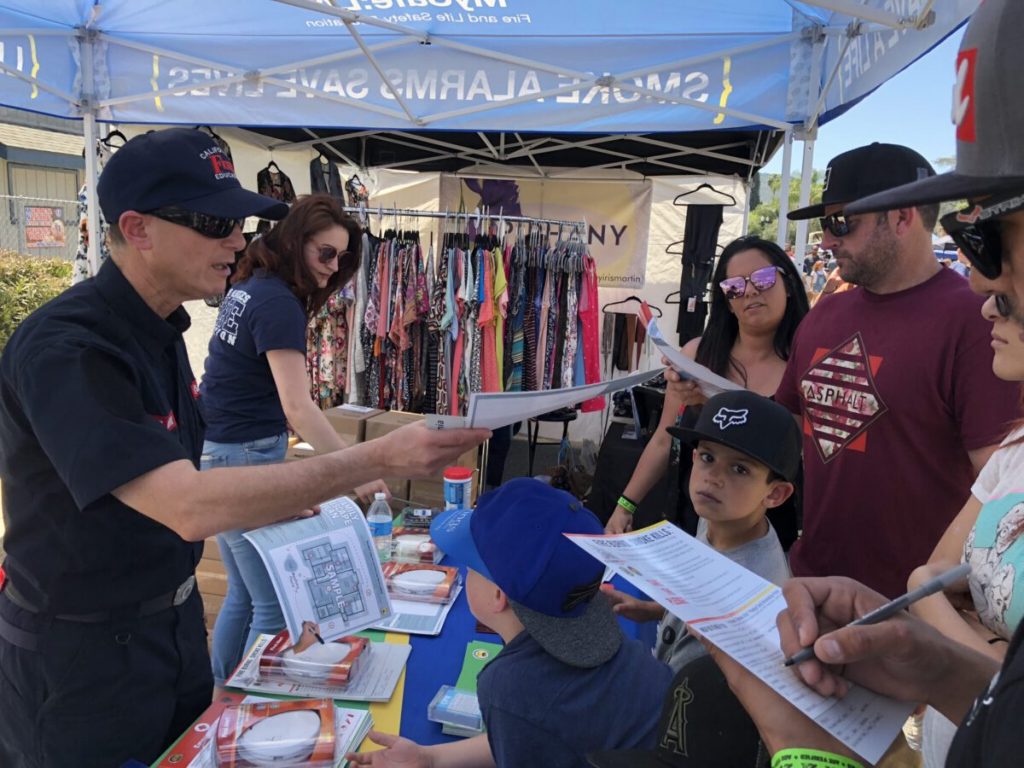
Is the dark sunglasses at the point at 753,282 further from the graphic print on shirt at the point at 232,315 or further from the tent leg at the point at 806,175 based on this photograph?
the graphic print on shirt at the point at 232,315

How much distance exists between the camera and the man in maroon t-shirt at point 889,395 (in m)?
1.67

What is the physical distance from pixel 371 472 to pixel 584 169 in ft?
18.3

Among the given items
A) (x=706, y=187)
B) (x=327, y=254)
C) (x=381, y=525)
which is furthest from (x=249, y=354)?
(x=706, y=187)

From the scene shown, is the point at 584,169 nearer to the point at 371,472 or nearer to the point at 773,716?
the point at 371,472

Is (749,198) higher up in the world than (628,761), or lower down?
higher up

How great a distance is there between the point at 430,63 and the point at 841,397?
324 centimetres

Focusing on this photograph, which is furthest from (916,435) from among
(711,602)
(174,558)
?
(174,558)

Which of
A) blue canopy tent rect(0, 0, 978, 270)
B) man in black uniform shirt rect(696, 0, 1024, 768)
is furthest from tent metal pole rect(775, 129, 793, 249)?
man in black uniform shirt rect(696, 0, 1024, 768)

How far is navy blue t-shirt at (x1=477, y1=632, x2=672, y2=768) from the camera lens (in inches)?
45.6

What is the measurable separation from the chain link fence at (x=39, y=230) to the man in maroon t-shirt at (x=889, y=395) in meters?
11.5

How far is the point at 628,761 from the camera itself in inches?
29.9

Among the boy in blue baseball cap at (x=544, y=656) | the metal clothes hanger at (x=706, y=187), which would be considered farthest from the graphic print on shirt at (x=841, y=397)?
the metal clothes hanger at (x=706, y=187)

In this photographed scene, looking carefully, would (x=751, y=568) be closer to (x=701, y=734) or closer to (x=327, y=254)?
(x=701, y=734)

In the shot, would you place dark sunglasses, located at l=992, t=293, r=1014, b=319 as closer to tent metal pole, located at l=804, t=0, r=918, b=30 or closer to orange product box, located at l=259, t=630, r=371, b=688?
orange product box, located at l=259, t=630, r=371, b=688
